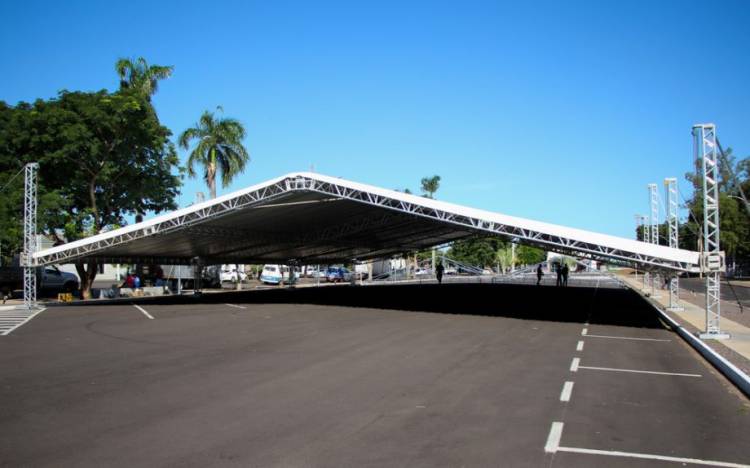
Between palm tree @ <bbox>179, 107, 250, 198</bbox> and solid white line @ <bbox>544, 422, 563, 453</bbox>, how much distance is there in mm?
44818

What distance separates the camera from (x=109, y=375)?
36.2ft

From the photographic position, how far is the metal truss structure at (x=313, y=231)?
21359mm

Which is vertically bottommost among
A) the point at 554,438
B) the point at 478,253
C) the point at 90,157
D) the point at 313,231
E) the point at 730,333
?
the point at 730,333

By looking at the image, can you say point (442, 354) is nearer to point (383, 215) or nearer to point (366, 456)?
point (366, 456)

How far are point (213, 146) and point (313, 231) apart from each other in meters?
15.1

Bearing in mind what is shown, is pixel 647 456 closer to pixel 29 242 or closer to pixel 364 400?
pixel 364 400

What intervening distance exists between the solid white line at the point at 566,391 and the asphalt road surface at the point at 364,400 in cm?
8

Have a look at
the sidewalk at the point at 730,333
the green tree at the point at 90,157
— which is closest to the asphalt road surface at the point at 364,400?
the sidewalk at the point at 730,333

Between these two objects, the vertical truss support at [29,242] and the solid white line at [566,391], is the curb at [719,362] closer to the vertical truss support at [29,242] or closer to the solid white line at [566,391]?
the solid white line at [566,391]

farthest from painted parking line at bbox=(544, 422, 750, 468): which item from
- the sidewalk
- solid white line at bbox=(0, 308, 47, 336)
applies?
solid white line at bbox=(0, 308, 47, 336)

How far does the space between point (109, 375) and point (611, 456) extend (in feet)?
28.7

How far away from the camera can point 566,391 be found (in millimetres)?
9609

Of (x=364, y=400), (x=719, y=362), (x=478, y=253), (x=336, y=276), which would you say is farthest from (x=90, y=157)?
(x=478, y=253)

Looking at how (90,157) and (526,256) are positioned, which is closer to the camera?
(90,157)
